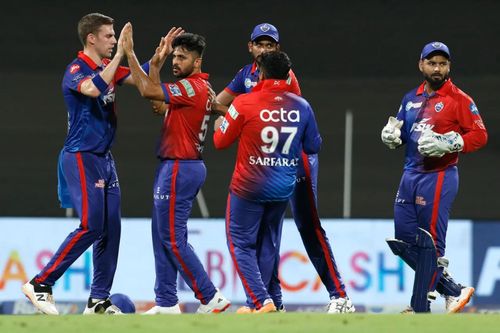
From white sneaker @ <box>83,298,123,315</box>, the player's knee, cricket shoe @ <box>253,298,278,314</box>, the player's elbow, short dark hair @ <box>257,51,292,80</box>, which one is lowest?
white sneaker @ <box>83,298,123,315</box>

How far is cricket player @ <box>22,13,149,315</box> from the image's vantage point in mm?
5812

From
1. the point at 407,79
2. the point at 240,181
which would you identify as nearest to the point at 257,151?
the point at 240,181

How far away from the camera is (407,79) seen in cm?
1190

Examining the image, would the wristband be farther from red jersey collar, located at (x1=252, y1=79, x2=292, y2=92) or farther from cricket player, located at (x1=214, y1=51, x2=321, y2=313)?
red jersey collar, located at (x1=252, y1=79, x2=292, y2=92)

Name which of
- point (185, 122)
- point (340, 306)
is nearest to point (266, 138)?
point (185, 122)

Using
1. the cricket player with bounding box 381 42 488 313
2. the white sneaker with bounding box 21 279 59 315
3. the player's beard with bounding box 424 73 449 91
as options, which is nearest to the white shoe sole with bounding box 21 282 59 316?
the white sneaker with bounding box 21 279 59 315

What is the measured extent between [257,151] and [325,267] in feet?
2.91

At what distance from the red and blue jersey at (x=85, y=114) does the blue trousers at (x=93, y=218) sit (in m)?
0.06

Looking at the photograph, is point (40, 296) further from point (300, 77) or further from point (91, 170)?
point (300, 77)

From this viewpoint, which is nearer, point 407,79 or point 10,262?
point 10,262

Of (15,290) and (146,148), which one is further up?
(146,148)

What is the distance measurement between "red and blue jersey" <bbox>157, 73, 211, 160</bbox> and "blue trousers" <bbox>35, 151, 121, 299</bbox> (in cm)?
33

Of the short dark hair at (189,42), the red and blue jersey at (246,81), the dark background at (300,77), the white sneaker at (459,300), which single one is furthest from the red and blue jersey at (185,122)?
the dark background at (300,77)

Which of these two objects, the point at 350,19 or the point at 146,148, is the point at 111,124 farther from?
the point at 350,19
